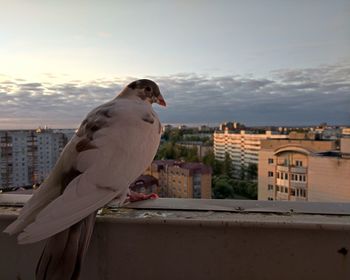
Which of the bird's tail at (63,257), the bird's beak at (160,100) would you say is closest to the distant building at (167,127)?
the bird's beak at (160,100)

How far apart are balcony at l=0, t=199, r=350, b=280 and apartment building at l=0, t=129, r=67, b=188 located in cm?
56

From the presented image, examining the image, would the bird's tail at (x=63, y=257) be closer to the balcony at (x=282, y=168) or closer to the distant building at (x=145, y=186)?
the distant building at (x=145, y=186)

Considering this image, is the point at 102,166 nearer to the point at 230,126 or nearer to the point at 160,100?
the point at 160,100

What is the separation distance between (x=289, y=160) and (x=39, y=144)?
1.28m

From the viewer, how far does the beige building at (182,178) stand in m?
1.25

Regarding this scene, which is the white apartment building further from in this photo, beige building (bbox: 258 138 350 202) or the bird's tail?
the bird's tail

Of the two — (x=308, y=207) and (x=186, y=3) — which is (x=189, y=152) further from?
(x=308, y=207)

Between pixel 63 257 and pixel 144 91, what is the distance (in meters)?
0.73

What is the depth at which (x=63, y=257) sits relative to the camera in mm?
662

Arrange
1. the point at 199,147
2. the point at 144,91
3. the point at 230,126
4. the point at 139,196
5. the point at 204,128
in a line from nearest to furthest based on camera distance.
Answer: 1. the point at 139,196
2. the point at 144,91
3. the point at 199,147
4. the point at 204,128
5. the point at 230,126

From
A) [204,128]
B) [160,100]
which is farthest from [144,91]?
[204,128]

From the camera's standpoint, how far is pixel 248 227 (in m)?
0.77

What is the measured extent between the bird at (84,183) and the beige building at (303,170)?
0.60 meters

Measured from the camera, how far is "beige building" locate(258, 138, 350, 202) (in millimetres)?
1404
